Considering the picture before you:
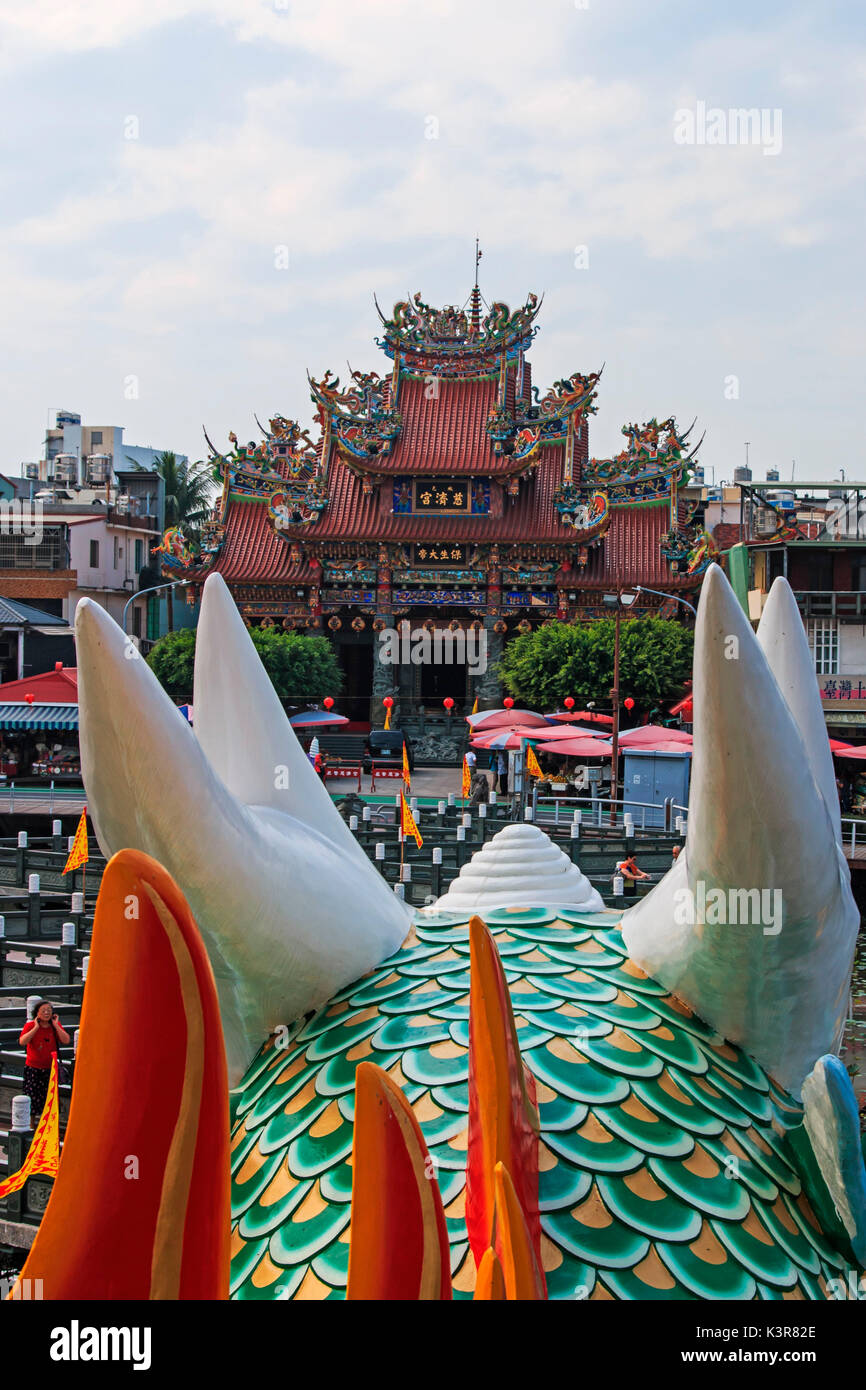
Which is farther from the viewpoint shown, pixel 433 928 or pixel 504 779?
pixel 504 779

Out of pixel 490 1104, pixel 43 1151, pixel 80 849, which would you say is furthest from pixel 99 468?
pixel 490 1104

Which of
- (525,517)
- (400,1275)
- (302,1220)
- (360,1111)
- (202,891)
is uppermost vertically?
(525,517)

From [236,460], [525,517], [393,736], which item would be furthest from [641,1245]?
[236,460]

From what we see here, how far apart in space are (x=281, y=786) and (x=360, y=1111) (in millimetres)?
1878

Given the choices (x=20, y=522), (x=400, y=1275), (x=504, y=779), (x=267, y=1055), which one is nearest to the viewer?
(x=400, y=1275)

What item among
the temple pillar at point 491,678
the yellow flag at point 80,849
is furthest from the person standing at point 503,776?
the yellow flag at point 80,849

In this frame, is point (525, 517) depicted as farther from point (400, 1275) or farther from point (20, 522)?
point (400, 1275)

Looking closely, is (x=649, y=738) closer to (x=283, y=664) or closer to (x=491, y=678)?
(x=283, y=664)

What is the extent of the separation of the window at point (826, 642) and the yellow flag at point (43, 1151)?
2275cm

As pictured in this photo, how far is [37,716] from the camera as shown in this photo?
22.9 metres

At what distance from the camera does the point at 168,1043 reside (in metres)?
2.19

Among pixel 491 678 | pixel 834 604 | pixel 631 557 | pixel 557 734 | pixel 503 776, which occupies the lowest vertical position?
pixel 503 776

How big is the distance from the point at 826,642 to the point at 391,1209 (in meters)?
26.4

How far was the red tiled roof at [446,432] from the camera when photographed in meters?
31.5
